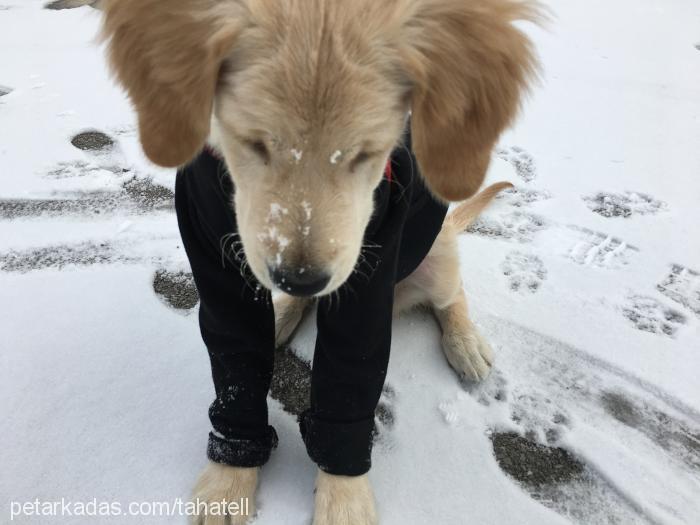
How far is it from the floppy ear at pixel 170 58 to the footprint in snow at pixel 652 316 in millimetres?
2004

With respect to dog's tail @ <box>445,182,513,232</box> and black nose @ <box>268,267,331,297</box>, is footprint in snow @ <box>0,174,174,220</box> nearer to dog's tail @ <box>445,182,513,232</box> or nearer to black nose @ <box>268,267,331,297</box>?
dog's tail @ <box>445,182,513,232</box>

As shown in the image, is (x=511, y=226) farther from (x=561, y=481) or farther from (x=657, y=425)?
(x=561, y=481)

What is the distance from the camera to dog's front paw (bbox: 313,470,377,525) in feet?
5.34

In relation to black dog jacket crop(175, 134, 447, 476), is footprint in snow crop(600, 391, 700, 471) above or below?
below

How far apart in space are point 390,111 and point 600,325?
5.33ft

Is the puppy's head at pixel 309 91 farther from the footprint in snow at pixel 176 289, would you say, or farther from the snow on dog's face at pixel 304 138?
the footprint in snow at pixel 176 289

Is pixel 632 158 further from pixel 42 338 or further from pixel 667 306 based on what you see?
pixel 42 338

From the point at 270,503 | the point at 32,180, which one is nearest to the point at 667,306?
the point at 270,503

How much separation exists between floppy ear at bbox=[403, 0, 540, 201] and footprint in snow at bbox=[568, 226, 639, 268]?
1535 millimetres

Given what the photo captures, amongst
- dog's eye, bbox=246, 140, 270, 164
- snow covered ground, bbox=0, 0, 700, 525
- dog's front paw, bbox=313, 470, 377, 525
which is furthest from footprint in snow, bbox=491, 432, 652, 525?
dog's eye, bbox=246, 140, 270, 164

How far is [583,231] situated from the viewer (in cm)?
275

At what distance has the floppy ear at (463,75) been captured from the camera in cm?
116

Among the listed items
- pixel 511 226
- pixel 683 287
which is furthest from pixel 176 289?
pixel 683 287

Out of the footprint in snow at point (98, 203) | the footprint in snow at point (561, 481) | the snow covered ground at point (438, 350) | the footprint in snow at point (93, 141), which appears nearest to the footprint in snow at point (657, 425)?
the snow covered ground at point (438, 350)
